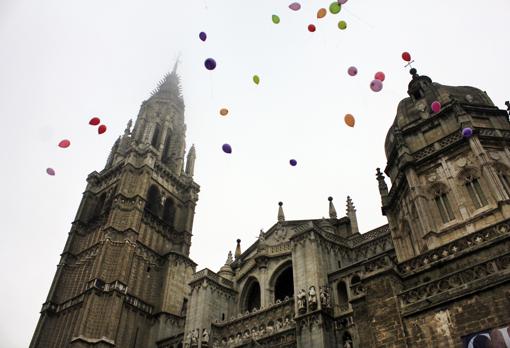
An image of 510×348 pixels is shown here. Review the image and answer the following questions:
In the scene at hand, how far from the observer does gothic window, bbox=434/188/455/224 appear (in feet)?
60.3

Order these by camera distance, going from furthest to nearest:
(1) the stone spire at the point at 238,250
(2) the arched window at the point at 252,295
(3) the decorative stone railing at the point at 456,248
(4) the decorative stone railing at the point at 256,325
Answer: (1) the stone spire at the point at 238,250 → (2) the arched window at the point at 252,295 → (4) the decorative stone railing at the point at 256,325 → (3) the decorative stone railing at the point at 456,248

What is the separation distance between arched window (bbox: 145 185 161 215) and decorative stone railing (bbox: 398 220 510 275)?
105 ft

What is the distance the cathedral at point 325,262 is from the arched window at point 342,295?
6cm

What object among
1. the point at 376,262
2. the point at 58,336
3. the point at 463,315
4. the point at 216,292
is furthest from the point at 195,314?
the point at 463,315

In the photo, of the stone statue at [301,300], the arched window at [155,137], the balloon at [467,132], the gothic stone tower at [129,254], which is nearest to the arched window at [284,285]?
the stone statue at [301,300]

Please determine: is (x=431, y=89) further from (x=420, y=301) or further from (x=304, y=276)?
(x=420, y=301)

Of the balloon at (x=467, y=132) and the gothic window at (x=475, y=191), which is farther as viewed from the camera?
the balloon at (x=467, y=132)

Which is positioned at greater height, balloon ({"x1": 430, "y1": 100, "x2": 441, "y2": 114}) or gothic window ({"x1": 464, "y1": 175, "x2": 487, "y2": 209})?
balloon ({"x1": 430, "y1": 100, "x2": 441, "y2": 114})

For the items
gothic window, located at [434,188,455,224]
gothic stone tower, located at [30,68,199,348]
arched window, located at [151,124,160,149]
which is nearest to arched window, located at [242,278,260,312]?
gothic stone tower, located at [30,68,199,348]

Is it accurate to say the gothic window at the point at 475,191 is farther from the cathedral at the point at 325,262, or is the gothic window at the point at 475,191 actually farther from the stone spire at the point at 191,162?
the stone spire at the point at 191,162

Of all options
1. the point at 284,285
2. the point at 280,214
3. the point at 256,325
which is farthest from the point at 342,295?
the point at 280,214

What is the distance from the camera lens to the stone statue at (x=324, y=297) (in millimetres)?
22297

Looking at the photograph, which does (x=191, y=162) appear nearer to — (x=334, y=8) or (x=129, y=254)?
(x=129, y=254)

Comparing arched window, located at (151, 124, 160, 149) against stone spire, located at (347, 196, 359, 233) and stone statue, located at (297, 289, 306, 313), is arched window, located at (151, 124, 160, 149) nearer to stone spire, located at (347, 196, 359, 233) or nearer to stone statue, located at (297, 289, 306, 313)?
stone spire, located at (347, 196, 359, 233)
